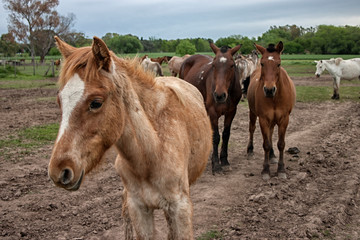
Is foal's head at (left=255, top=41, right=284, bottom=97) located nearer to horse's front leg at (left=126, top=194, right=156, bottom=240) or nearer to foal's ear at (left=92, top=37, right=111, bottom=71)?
horse's front leg at (left=126, top=194, right=156, bottom=240)

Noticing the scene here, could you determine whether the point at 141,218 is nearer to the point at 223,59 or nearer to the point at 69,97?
the point at 69,97

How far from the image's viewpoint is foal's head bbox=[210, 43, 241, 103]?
6004mm

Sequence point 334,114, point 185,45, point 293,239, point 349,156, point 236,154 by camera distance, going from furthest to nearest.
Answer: point 185,45
point 334,114
point 236,154
point 349,156
point 293,239

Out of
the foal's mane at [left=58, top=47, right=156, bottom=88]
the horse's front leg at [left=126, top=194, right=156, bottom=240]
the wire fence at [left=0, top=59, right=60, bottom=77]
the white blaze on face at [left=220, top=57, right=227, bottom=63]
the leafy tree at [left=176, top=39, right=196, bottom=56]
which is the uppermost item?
the leafy tree at [left=176, top=39, right=196, bottom=56]

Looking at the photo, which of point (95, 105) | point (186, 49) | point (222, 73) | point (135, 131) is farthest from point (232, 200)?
point (186, 49)

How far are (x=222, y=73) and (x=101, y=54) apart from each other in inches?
173

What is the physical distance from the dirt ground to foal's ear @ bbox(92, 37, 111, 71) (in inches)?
28.6

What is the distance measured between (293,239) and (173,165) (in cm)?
227

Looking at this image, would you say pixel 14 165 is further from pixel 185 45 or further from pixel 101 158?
pixel 185 45

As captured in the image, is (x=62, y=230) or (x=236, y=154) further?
(x=236, y=154)

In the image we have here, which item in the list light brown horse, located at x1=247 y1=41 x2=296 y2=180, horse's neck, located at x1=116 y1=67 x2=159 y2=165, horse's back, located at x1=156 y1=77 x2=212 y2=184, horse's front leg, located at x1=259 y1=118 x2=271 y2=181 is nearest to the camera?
horse's neck, located at x1=116 y1=67 x2=159 y2=165

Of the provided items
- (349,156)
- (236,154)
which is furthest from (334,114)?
(236,154)

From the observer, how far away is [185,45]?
4609cm

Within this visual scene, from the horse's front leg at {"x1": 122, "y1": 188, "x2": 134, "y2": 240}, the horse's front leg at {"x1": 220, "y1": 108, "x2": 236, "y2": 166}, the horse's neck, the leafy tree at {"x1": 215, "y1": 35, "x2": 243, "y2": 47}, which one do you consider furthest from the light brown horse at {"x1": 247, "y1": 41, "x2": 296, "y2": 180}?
the leafy tree at {"x1": 215, "y1": 35, "x2": 243, "y2": 47}
